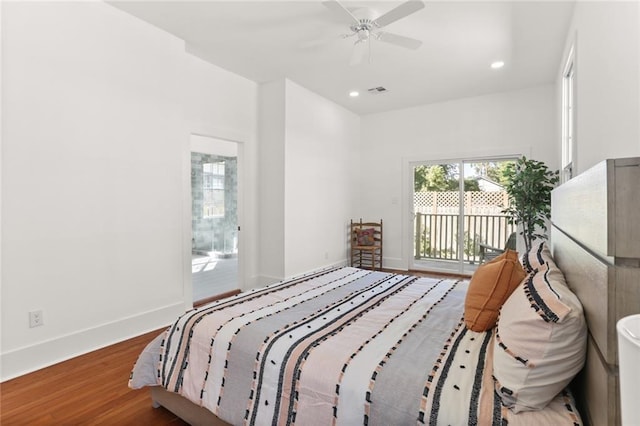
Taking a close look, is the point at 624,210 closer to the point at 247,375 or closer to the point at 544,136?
the point at 247,375

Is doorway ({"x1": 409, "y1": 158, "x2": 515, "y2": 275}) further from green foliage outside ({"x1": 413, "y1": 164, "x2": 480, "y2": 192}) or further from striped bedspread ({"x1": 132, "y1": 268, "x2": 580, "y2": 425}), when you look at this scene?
striped bedspread ({"x1": 132, "y1": 268, "x2": 580, "y2": 425})

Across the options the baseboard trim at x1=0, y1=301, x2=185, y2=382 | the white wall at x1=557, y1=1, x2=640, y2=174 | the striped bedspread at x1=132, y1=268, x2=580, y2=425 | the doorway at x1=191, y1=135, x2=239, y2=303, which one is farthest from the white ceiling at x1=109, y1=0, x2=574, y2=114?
the baseboard trim at x1=0, y1=301, x2=185, y2=382

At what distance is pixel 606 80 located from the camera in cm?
190

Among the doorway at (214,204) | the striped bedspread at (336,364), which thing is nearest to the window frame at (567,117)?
the striped bedspread at (336,364)

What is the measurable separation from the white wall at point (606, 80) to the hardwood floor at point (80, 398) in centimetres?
276

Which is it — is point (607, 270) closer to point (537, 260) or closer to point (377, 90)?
point (537, 260)

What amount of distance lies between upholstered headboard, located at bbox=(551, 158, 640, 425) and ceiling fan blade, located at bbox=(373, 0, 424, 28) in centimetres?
185

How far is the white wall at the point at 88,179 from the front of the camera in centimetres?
227

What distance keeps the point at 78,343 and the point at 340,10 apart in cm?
331

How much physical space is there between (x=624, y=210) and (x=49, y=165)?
3.20 metres

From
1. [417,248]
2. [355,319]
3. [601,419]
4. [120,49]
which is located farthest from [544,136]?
[120,49]

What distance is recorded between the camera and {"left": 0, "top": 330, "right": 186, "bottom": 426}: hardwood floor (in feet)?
5.91

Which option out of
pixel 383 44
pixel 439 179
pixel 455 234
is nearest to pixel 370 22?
pixel 383 44

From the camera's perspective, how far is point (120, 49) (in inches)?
112
